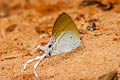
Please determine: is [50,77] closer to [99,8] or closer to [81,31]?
[81,31]

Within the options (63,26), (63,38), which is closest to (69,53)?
(63,38)

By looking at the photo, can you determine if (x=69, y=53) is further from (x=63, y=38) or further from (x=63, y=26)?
(x=63, y=26)

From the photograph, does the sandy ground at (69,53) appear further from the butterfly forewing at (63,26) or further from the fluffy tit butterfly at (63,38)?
the butterfly forewing at (63,26)

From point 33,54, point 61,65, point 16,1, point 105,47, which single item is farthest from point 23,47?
point 16,1

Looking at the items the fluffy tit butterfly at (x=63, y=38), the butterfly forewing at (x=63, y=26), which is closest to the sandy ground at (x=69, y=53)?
the fluffy tit butterfly at (x=63, y=38)

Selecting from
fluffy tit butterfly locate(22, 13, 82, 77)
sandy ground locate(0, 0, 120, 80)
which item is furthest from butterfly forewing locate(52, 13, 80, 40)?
sandy ground locate(0, 0, 120, 80)
